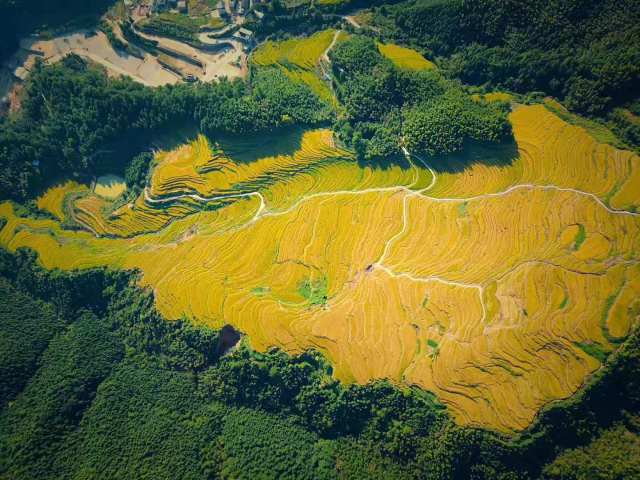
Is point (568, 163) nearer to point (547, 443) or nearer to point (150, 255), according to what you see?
point (547, 443)

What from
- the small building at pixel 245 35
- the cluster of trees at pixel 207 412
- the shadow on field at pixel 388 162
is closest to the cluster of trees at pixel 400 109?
the shadow on field at pixel 388 162

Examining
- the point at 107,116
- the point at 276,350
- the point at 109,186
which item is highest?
the point at 107,116

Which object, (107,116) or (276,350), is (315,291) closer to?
(276,350)

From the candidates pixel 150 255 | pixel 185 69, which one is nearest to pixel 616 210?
pixel 150 255

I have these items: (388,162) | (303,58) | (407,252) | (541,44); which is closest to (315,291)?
(407,252)

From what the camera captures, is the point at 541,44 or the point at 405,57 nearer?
the point at 541,44

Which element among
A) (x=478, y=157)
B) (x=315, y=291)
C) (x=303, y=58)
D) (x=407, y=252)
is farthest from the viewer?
(x=303, y=58)
